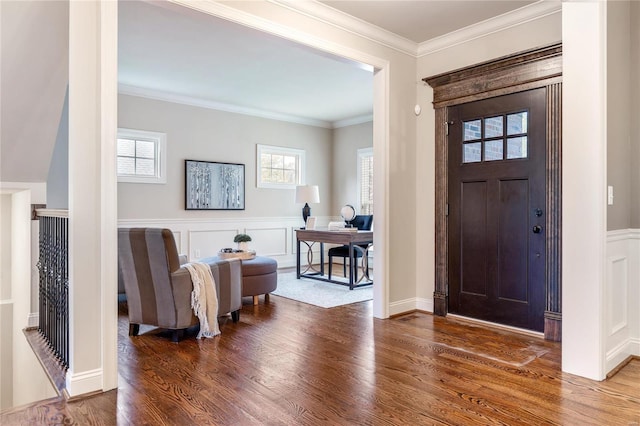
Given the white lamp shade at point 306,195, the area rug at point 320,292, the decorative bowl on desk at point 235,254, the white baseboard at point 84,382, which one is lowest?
the area rug at point 320,292

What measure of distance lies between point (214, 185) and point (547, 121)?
4730 millimetres

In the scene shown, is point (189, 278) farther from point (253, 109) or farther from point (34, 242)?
point (253, 109)

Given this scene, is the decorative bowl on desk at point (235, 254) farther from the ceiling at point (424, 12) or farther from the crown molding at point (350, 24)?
the ceiling at point (424, 12)

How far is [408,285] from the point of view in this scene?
420 cm

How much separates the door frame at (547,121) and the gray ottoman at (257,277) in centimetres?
174

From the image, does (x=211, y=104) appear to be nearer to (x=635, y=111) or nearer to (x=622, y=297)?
(x=635, y=111)

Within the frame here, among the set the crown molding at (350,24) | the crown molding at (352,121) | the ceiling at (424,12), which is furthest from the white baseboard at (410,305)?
the crown molding at (352,121)

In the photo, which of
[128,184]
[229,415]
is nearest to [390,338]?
[229,415]

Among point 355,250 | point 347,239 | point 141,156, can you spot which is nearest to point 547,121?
point 347,239

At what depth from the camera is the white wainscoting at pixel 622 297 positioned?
2572mm

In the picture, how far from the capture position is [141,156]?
5898 millimetres

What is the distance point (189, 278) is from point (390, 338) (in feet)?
5.45

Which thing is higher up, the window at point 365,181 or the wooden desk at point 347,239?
the window at point 365,181

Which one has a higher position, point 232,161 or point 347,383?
point 232,161
